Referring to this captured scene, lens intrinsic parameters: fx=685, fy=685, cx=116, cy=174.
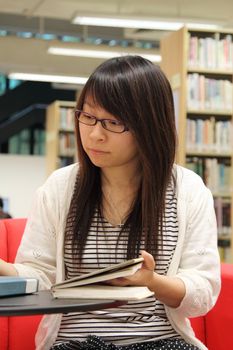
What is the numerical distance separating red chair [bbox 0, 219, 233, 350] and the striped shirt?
0.43 meters

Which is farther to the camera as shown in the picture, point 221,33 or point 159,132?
point 221,33

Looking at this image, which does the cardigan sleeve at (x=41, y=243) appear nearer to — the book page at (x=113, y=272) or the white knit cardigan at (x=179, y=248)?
the white knit cardigan at (x=179, y=248)

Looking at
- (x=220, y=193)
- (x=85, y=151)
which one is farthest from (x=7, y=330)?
(x=220, y=193)

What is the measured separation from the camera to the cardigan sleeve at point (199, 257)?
1.77 meters

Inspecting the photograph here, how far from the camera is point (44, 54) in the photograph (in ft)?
43.2

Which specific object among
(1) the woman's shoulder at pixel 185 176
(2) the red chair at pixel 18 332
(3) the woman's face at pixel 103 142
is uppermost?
(3) the woman's face at pixel 103 142

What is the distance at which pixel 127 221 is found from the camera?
1876 mm

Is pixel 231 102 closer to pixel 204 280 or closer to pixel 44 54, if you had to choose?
pixel 204 280

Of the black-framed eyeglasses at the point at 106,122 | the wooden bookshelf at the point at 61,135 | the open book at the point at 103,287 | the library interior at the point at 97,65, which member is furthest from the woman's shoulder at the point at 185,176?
the wooden bookshelf at the point at 61,135

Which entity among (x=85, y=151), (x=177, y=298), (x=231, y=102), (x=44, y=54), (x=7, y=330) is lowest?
(x=7, y=330)

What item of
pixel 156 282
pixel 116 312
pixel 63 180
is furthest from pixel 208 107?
pixel 156 282

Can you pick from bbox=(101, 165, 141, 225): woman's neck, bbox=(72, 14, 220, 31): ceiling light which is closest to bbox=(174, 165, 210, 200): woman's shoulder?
bbox=(101, 165, 141, 225): woman's neck

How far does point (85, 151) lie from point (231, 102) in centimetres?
491

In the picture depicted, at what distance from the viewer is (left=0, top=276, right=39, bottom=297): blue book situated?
1445 mm
